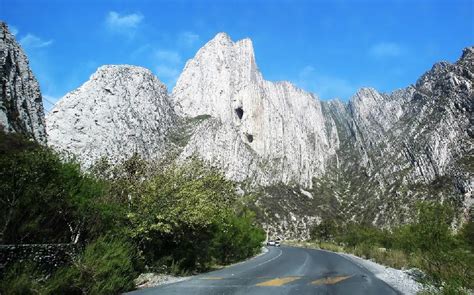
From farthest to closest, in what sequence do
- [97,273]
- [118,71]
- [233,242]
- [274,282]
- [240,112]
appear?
[240,112] < [118,71] < [233,242] < [274,282] < [97,273]

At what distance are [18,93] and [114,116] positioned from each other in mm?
43064

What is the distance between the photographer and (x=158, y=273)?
2277 centimetres

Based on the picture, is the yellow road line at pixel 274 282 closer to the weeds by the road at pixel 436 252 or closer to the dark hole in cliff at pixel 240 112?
the weeds by the road at pixel 436 252

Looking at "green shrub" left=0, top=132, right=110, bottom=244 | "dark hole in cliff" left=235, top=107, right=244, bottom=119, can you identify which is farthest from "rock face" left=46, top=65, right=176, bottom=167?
"green shrub" left=0, top=132, right=110, bottom=244

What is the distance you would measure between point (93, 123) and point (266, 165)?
8057cm

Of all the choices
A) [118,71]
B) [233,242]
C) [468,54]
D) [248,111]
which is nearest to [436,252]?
[233,242]

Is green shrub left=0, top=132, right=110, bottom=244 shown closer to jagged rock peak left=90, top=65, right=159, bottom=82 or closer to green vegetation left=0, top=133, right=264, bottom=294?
green vegetation left=0, top=133, right=264, bottom=294

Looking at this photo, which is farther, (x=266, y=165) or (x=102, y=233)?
(x=266, y=165)

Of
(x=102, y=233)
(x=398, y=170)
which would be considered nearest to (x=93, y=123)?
(x=102, y=233)

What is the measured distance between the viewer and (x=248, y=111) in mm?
173875

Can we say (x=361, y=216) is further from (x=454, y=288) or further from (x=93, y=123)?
(x=454, y=288)

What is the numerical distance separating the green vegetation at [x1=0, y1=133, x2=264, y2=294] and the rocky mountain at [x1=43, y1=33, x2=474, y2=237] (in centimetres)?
4127

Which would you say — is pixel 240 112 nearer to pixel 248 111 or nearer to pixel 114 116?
pixel 248 111

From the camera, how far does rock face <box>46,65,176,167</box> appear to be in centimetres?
8656
